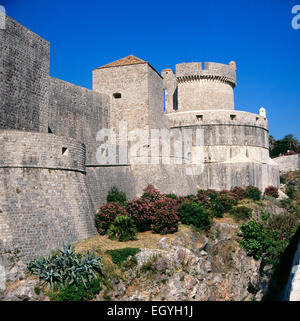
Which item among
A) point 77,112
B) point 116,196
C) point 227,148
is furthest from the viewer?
point 227,148

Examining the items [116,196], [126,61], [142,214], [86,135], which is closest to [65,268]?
[142,214]

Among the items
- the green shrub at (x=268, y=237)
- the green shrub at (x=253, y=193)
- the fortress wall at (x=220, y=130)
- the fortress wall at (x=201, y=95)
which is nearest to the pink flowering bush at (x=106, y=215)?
the green shrub at (x=268, y=237)

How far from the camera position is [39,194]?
16.1 meters

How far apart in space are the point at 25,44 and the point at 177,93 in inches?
916

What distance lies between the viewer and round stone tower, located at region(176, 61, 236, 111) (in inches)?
1517

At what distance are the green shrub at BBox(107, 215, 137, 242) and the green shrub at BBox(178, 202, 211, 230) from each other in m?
4.62

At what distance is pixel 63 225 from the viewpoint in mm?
16594

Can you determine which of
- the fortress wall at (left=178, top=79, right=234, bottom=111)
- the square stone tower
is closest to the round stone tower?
the fortress wall at (left=178, top=79, right=234, bottom=111)

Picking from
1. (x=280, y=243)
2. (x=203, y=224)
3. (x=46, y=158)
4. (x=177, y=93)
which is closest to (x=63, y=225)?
(x=46, y=158)

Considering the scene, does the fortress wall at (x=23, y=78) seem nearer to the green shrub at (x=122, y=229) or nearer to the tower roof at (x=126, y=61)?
the green shrub at (x=122, y=229)

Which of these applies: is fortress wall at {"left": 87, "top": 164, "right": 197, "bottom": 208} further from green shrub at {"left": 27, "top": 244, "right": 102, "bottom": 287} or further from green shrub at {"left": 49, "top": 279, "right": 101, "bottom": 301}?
green shrub at {"left": 49, "top": 279, "right": 101, "bottom": 301}

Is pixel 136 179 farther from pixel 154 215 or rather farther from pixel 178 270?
pixel 178 270

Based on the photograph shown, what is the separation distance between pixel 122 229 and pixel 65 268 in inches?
181

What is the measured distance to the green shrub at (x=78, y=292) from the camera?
13105 millimetres
